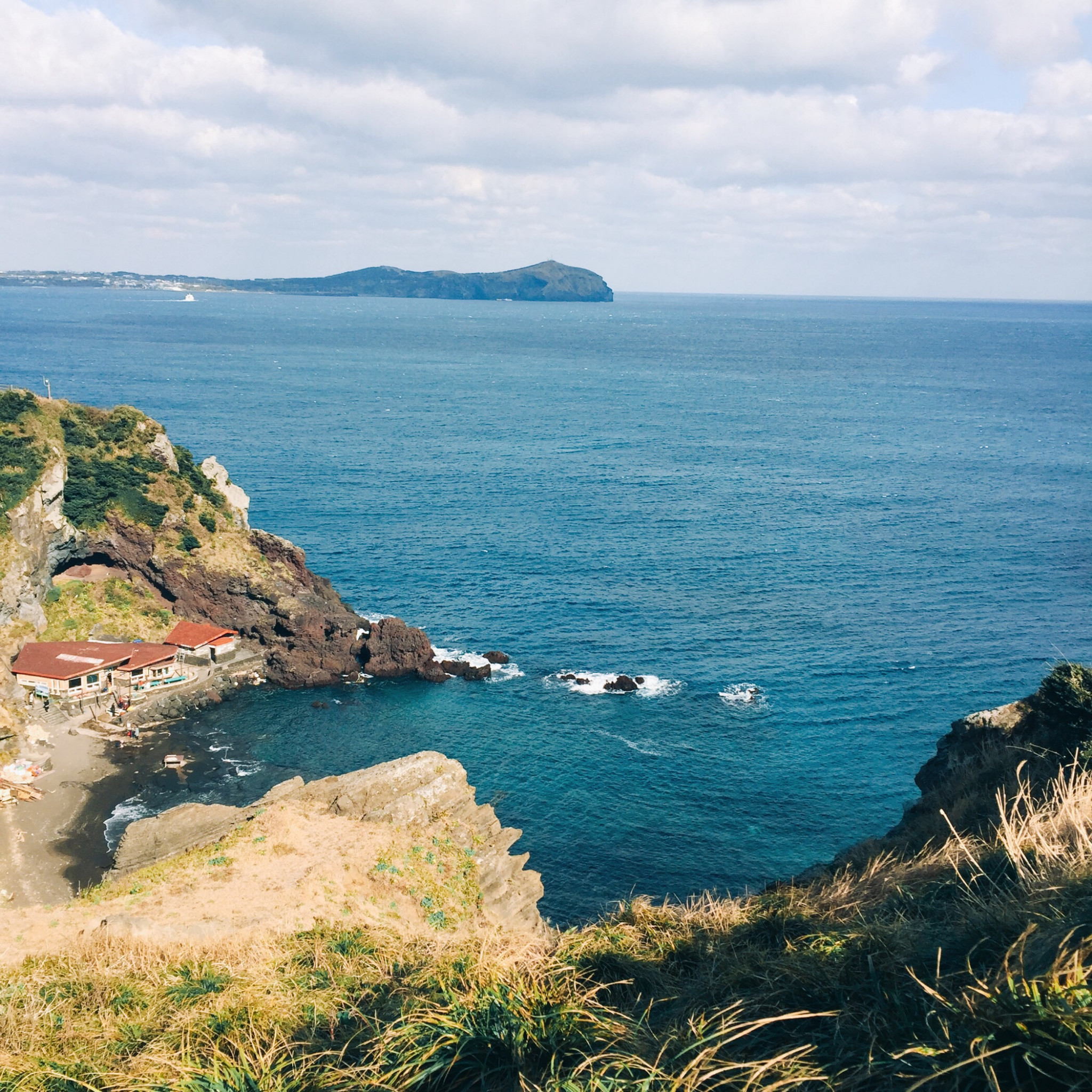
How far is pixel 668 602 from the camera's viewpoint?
72.2 meters

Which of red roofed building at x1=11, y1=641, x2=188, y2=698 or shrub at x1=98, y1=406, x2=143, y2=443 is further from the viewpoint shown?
shrub at x1=98, y1=406, x2=143, y2=443

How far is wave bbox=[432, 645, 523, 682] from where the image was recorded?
6122 centimetres

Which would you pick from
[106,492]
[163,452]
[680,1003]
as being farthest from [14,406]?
[680,1003]

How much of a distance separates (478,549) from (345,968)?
70844 millimetres

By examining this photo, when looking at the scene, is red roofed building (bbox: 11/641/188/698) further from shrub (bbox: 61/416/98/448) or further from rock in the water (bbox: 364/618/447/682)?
shrub (bbox: 61/416/98/448)

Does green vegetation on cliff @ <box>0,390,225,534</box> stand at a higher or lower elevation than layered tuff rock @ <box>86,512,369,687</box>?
higher

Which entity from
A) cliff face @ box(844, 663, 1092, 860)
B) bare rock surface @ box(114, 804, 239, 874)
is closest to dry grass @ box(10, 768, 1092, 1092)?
cliff face @ box(844, 663, 1092, 860)

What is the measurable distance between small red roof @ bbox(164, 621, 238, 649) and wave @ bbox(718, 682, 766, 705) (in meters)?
36.1

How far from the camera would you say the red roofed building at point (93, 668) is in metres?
57.0

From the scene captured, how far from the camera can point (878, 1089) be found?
694cm

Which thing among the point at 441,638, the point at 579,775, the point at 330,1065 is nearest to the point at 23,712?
the point at 441,638

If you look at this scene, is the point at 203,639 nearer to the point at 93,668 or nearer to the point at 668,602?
the point at 93,668

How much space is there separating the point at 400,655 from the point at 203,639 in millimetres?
14771

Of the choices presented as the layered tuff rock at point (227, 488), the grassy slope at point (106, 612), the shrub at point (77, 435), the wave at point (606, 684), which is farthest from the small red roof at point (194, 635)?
the wave at point (606, 684)
